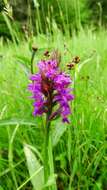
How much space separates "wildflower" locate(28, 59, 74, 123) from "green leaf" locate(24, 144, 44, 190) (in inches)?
6.5

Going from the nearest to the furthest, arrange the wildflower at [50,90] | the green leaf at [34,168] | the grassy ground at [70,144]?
1. the wildflower at [50,90]
2. the green leaf at [34,168]
3. the grassy ground at [70,144]

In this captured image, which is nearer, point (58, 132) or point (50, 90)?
point (50, 90)

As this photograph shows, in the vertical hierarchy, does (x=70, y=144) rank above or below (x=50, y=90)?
below

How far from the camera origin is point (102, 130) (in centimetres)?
203

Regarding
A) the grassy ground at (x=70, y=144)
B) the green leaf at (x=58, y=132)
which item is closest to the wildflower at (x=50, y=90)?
the green leaf at (x=58, y=132)

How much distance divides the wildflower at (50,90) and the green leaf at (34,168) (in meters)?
0.16

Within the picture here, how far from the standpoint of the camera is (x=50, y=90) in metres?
1.22

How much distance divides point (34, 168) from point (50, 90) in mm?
276

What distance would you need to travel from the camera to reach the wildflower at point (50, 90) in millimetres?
1210

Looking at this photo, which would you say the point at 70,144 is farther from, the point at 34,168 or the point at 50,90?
the point at 50,90

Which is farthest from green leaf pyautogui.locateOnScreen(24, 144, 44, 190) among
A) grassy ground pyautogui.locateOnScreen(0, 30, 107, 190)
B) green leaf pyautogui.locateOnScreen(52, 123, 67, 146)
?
grassy ground pyautogui.locateOnScreen(0, 30, 107, 190)

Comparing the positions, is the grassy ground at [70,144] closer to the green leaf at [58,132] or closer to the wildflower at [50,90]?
the green leaf at [58,132]

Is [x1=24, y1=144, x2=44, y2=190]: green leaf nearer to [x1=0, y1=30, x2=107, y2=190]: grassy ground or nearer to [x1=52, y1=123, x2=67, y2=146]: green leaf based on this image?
[x1=52, y1=123, x2=67, y2=146]: green leaf

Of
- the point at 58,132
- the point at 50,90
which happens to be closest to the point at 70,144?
the point at 58,132
